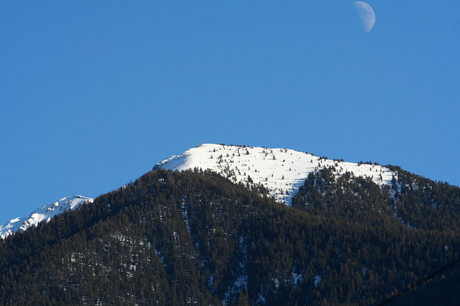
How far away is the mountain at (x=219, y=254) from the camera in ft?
509

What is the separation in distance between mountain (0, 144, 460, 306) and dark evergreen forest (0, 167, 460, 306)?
12.6 inches

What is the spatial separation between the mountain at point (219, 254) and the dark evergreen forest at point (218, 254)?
12.6 inches

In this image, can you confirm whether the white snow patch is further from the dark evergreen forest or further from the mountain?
the dark evergreen forest

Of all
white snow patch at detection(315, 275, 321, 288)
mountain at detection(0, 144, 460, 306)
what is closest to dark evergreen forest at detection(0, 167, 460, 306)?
mountain at detection(0, 144, 460, 306)

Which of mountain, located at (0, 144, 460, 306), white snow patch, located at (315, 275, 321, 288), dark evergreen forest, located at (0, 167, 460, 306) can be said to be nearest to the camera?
mountain, located at (0, 144, 460, 306)

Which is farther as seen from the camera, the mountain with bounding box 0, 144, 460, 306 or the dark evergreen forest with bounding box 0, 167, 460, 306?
the dark evergreen forest with bounding box 0, 167, 460, 306

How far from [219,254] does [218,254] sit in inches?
13.0

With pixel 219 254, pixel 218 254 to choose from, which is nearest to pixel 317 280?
pixel 219 254

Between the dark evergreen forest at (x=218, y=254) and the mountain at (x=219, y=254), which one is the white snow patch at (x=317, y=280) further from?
the dark evergreen forest at (x=218, y=254)

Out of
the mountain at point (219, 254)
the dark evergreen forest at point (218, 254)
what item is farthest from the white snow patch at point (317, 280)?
the dark evergreen forest at point (218, 254)

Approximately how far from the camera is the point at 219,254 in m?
177

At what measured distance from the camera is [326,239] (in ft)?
577

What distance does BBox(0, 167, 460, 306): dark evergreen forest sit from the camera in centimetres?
15525

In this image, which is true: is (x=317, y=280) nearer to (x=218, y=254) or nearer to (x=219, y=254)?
(x=219, y=254)
